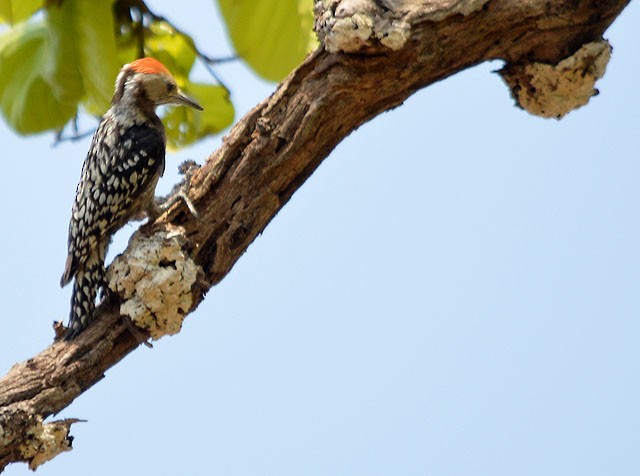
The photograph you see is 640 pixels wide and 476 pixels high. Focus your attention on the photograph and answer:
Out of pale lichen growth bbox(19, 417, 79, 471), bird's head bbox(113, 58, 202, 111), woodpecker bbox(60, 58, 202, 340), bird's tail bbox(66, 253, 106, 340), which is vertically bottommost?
pale lichen growth bbox(19, 417, 79, 471)

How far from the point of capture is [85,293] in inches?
113

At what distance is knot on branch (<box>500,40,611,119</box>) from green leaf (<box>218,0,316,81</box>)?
1.98ft

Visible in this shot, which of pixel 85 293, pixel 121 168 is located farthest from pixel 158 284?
pixel 121 168

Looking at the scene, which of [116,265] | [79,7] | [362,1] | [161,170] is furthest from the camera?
[161,170]

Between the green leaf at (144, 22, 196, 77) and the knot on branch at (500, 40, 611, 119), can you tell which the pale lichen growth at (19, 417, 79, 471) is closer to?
the green leaf at (144, 22, 196, 77)

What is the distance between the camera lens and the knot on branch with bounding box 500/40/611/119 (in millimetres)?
2836

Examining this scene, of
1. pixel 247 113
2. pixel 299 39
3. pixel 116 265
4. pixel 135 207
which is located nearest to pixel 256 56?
pixel 299 39

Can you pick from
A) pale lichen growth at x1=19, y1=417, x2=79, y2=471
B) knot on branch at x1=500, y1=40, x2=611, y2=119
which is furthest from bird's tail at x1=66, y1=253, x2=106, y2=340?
knot on branch at x1=500, y1=40, x2=611, y2=119

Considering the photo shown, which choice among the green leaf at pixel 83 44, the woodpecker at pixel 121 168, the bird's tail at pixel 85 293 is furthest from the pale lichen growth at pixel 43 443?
the green leaf at pixel 83 44

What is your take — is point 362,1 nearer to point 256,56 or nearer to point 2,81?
point 256,56

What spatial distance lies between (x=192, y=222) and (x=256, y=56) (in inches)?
23.5

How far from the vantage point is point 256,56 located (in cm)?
313

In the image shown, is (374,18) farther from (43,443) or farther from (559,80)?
(43,443)

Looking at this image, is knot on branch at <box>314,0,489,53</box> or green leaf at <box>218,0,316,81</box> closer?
knot on branch at <box>314,0,489,53</box>
